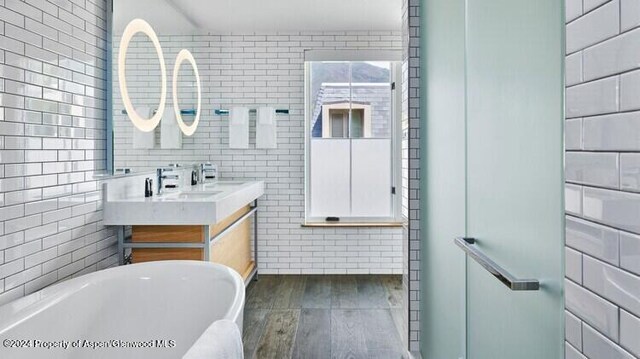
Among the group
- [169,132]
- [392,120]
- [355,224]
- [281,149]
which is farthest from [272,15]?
[355,224]

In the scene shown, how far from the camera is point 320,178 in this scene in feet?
14.8

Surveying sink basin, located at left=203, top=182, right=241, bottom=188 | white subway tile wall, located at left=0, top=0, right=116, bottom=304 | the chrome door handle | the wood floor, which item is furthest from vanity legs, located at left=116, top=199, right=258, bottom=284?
the chrome door handle

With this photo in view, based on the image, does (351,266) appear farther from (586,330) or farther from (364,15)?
(586,330)

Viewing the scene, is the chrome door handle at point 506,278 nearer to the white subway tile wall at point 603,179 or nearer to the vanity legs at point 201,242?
the white subway tile wall at point 603,179

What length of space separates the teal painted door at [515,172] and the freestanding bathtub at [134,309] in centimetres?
91

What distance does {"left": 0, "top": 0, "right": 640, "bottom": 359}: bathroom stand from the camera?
0.82m

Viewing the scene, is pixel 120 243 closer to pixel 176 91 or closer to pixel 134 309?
pixel 134 309

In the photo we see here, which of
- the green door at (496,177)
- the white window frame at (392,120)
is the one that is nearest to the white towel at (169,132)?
the white window frame at (392,120)

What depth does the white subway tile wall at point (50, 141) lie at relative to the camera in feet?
5.63

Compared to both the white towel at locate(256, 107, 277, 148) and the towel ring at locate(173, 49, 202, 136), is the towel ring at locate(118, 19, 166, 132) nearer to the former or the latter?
the towel ring at locate(173, 49, 202, 136)

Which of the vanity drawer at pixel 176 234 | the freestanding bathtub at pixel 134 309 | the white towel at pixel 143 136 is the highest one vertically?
the white towel at pixel 143 136

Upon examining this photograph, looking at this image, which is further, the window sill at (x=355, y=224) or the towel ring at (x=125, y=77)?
the window sill at (x=355, y=224)

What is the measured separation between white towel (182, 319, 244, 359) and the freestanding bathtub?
21 centimetres

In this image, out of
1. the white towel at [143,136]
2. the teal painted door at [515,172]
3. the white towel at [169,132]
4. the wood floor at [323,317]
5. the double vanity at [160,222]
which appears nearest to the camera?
the teal painted door at [515,172]
